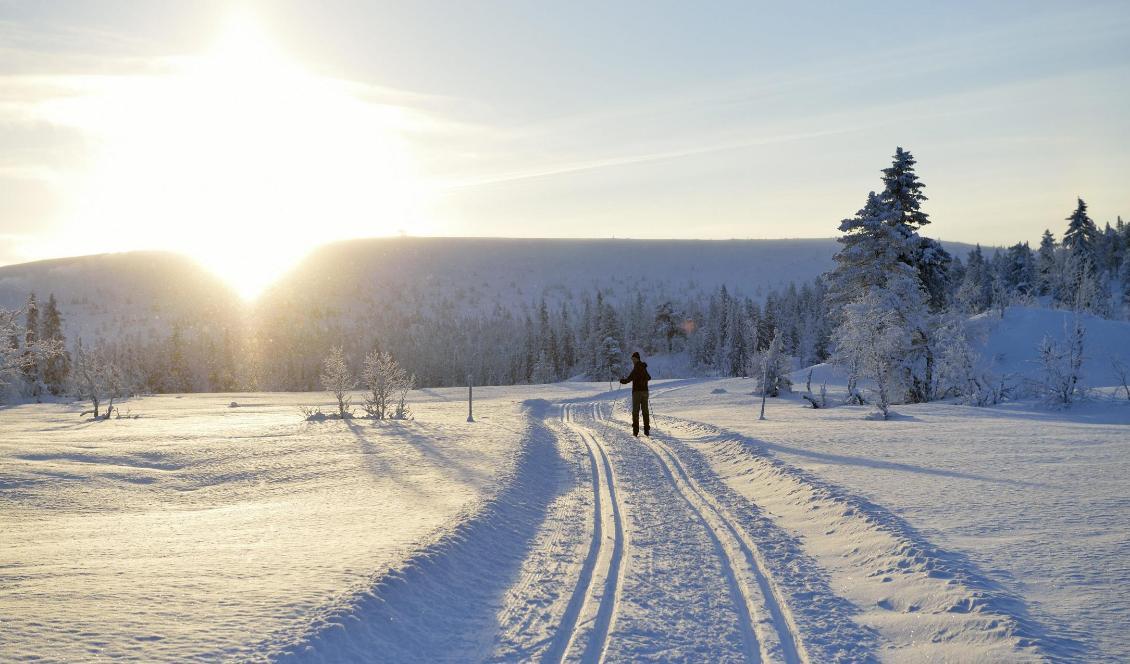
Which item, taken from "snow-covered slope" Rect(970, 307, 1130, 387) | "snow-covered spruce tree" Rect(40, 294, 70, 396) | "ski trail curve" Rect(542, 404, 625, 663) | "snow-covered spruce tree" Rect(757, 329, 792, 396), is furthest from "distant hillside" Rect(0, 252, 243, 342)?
"ski trail curve" Rect(542, 404, 625, 663)

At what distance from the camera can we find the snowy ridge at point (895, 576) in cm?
507

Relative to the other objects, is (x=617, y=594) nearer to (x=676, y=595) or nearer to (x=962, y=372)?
(x=676, y=595)

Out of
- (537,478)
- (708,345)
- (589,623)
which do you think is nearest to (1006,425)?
(537,478)

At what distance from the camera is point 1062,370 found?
26094 millimetres

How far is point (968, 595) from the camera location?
19.1 feet

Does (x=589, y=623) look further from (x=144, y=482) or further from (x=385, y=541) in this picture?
(x=144, y=482)

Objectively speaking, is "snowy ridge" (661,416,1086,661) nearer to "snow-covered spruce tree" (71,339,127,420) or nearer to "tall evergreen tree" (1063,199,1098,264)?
"snow-covered spruce tree" (71,339,127,420)

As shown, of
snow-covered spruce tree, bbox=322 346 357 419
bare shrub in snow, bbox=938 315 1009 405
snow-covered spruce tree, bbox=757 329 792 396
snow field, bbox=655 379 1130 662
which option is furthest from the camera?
snow-covered spruce tree, bbox=757 329 792 396

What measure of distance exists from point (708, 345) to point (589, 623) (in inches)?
4099

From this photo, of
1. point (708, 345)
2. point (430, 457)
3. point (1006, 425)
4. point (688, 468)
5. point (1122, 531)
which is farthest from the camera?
point (708, 345)

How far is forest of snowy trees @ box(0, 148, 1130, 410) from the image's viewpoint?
3288cm

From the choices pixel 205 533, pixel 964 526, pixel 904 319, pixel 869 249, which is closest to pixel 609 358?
pixel 869 249

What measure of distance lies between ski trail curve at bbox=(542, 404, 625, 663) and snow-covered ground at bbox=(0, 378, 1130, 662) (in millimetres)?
33

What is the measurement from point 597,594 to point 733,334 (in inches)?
3745
